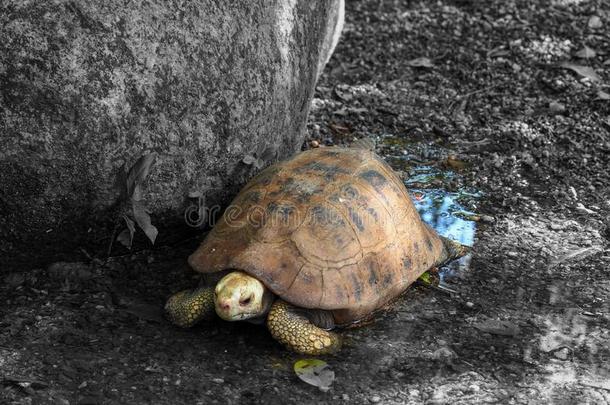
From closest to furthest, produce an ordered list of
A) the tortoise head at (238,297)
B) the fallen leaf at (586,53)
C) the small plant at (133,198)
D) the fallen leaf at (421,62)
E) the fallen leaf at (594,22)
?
the tortoise head at (238,297) → the small plant at (133,198) → the fallen leaf at (586,53) → the fallen leaf at (421,62) → the fallen leaf at (594,22)

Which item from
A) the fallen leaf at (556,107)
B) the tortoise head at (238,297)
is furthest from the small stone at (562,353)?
the fallen leaf at (556,107)

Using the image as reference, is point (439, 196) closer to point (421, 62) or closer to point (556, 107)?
point (556, 107)

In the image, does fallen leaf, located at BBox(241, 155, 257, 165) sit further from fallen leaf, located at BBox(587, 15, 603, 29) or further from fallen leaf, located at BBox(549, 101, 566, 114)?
fallen leaf, located at BBox(587, 15, 603, 29)

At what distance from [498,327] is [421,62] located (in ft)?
13.7

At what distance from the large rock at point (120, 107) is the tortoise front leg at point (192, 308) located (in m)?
0.66

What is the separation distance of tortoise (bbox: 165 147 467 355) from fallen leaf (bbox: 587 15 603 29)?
483 cm

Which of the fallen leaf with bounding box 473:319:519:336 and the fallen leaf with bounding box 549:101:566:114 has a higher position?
the fallen leaf with bounding box 549:101:566:114

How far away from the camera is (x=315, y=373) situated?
3.81 metres

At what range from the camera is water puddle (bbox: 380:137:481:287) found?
5.13m

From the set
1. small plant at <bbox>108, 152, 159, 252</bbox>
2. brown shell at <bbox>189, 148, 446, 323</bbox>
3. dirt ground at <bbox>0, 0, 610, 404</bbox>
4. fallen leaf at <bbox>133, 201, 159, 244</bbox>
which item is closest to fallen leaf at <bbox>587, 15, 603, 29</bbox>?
dirt ground at <bbox>0, 0, 610, 404</bbox>

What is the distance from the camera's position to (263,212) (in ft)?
13.8

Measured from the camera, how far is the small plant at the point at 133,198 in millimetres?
4316

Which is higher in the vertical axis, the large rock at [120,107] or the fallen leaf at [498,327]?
the large rock at [120,107]

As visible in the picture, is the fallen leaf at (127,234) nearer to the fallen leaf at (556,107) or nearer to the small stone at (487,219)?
the small stone at (487,219)
